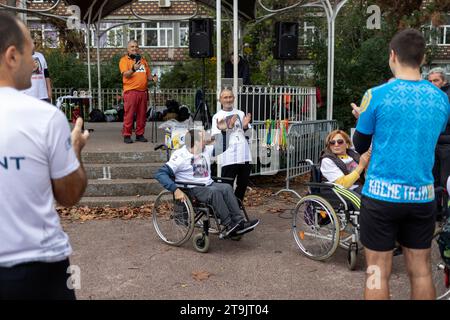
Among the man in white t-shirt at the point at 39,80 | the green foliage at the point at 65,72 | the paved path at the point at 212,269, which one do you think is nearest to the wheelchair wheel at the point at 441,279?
the paved path at the point at 212,269

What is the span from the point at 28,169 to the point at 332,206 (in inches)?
131

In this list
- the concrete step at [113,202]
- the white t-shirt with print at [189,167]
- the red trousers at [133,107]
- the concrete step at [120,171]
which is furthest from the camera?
the red trousers at [133,107]

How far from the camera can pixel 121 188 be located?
689 cm

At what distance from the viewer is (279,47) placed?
11.5 m

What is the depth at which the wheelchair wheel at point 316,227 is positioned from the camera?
4480 millimetres

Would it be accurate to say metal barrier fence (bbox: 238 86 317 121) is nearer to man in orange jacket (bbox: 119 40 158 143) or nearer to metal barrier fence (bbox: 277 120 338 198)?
metal barrier fence (bbox: 277 120 338 198)

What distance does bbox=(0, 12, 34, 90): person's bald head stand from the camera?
71.2 inches

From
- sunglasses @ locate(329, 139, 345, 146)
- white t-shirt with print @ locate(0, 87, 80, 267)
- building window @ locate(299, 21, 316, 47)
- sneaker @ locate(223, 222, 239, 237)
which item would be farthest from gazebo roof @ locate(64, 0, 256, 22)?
white t-shirt with print @ locate(0, 87, 80, 267)

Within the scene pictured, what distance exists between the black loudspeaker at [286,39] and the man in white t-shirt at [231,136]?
→ 5.82 metres

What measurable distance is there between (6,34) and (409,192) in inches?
80.0

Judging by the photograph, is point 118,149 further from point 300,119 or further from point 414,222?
point 414,222

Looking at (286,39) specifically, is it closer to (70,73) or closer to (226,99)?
(226,99)

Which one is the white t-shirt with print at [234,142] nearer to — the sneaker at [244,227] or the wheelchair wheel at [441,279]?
the sneaker at [244,227]
